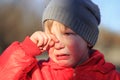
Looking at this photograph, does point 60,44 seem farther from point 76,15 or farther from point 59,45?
point 76,15

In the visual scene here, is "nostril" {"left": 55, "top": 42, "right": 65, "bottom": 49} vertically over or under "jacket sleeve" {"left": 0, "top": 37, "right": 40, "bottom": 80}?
over

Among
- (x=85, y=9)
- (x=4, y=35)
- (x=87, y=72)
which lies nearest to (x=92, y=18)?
(x=85, y=9)

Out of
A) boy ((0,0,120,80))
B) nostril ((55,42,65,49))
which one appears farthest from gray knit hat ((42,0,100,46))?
nostril ((55,42,65,49))

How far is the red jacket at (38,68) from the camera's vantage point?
6.86 ft

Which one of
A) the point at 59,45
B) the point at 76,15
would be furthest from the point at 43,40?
the point at 76,15

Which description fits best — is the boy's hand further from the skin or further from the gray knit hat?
the gray knit hat

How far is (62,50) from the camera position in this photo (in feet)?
6.91

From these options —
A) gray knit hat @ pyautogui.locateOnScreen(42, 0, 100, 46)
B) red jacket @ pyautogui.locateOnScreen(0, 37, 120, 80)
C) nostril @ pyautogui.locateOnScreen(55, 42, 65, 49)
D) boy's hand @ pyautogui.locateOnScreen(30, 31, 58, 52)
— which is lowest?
red jacket @ pyautogui.locateOnScreen(0, 37, 120, 80)

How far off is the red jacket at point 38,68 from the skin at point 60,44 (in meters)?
0.03

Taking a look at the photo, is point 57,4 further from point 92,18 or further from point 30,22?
point 30,22

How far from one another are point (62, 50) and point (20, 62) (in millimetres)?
196

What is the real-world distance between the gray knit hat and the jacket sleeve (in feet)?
0.54

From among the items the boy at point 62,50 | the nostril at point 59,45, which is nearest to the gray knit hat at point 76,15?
the boy at point 62,50

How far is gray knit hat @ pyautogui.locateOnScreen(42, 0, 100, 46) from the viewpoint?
7.10 feet
